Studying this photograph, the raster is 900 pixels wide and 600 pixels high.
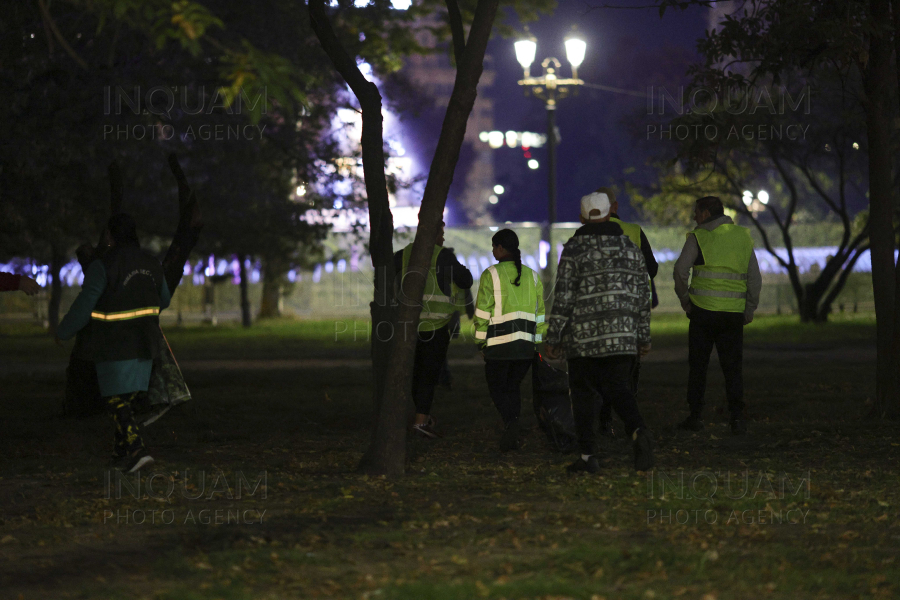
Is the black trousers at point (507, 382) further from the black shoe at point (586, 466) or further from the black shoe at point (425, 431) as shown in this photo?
the black shoe at point (586, 466)

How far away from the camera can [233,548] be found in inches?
212

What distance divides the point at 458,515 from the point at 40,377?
1124 centimetres

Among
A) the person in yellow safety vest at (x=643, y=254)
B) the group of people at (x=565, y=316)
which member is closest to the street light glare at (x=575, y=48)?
the group of people at (x=565, y=316)

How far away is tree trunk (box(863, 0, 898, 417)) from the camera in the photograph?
32.2 ft

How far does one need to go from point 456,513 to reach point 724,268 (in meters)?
3.89

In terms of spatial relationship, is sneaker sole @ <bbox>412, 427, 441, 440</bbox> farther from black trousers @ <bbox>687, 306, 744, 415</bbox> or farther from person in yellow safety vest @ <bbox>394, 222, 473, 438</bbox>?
black trousers @ <bbox>687, 306, 744, 415</bbox>

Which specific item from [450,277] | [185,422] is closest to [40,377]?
[185,422]

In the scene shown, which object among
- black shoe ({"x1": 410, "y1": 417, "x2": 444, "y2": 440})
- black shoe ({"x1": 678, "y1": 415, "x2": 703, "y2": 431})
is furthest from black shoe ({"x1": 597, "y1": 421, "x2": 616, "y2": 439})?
black shoe ({"x1": 410, "y1": 417, "x2": 444, "y2": 440})

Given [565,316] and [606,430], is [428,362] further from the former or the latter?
[565,316]

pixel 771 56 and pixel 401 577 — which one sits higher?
pixel 771 56

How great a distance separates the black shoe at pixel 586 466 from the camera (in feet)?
24.3

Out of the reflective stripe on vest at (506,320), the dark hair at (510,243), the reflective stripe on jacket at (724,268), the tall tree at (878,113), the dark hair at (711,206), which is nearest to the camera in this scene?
the reflective stripe on vest at (506,320)

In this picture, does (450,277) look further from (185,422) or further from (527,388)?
(527,388)

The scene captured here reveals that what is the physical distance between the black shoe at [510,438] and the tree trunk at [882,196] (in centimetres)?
347
